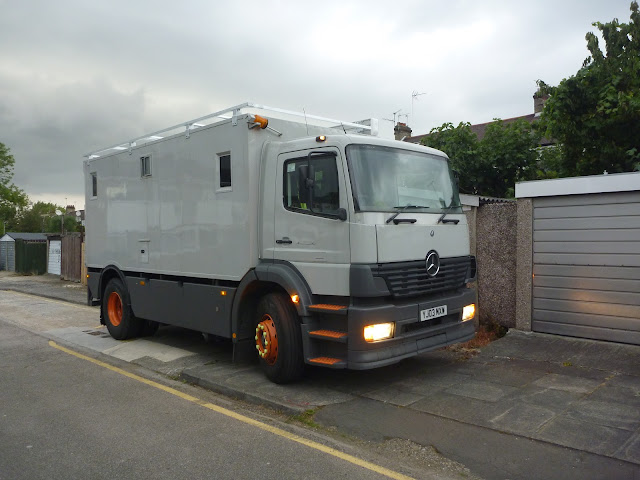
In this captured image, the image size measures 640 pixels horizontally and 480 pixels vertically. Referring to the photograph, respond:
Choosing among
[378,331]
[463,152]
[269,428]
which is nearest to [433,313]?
[378,331]

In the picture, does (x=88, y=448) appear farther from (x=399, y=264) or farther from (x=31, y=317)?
(x=31, y=317)

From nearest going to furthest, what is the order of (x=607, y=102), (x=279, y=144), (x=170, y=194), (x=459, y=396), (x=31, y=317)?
(x=459, y=396) → (x=279, y=144) → (x=170, y=194) → (x=607, y=102) → (x=31, y=317)

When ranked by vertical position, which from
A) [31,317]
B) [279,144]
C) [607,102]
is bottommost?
[31,317]

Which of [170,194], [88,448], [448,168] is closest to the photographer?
[88,448]

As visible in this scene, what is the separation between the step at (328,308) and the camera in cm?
571

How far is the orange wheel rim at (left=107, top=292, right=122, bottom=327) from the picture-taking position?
991cm

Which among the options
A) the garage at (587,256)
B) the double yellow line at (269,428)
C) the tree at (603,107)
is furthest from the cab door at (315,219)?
the tree at (603,107)

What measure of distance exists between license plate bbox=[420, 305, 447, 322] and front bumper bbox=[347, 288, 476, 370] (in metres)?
0.05

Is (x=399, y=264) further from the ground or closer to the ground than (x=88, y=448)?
further from the ground

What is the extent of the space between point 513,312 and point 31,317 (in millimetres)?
11004

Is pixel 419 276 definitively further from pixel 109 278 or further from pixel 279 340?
pixel 109 278

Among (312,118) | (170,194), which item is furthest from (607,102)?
(170,194)

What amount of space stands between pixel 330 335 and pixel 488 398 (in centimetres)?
178

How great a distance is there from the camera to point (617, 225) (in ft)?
24.8
